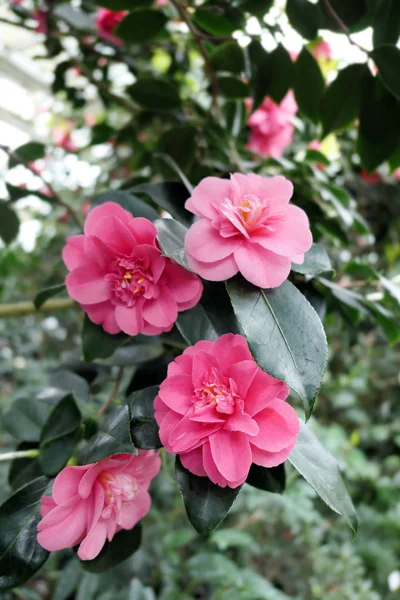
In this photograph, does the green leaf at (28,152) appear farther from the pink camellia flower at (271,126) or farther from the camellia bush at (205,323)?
the pink camellia flower at (271,126)

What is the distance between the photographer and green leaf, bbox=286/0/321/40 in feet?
1.75

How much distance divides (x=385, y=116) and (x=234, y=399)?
0.41 meters

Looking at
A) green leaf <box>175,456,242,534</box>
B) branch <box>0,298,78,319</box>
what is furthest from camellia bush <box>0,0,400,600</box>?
branch <box>0,298,78,319</box>

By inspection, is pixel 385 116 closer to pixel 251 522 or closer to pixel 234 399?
pixel 234 399

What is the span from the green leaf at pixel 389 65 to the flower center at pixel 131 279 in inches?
14.0

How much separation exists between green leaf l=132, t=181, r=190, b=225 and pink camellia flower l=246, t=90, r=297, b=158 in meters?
0.53

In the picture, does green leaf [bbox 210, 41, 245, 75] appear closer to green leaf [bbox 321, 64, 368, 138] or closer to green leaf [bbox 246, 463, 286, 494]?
green leaf [bbox 321, 64, 368, 138]

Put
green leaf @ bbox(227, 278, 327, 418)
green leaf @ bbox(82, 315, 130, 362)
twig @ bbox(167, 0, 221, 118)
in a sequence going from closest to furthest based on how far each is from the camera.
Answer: green leaf @ bbox(227, 278, 327, 418) < green leaf @ bbox(82, 315, 130, 362) < twig @ bbox(167, 0, 221, 118)

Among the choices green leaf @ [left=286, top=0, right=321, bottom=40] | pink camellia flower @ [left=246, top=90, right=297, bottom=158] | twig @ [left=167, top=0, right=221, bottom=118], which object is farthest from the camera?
pink camellia flower @ [left=246, top=90, right=297, bottom=158]

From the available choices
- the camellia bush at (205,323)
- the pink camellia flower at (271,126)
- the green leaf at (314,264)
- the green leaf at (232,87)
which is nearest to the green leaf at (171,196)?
the camellia bush at (205,323)

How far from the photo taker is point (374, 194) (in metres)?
1.67

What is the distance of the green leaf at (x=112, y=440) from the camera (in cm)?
35

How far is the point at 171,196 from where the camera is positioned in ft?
1.58

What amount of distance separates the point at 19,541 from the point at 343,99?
0.62 meters
